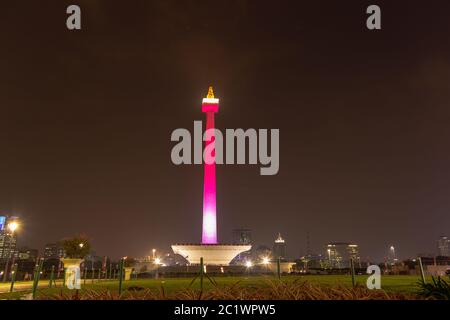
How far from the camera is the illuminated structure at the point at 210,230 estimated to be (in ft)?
237

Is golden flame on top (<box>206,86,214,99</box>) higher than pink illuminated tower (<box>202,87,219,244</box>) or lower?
higher

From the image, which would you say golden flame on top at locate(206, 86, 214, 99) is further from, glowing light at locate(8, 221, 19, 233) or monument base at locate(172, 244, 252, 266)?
glowing light at locate(8, 221, 19, 233)

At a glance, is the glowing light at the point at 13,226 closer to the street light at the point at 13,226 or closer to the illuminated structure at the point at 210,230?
the street light at the point at 13,226

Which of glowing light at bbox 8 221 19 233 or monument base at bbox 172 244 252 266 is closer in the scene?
glowing light at bbox 8 221 19 233

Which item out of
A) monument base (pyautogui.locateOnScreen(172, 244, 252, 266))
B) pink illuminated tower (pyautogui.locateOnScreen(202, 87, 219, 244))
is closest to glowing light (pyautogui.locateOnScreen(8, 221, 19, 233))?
monument base (pyautogui.locateOnScreen(172, 244, 252, 266))

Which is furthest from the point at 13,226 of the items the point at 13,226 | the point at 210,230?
the point at 210,230

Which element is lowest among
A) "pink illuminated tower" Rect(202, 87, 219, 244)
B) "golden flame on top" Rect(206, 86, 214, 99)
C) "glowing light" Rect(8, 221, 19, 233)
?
"glowing light" Rect(8, 221, 19, 233)

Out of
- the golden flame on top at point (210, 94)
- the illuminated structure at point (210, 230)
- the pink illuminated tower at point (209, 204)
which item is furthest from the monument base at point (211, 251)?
the golden flame on top at point (210, 94)

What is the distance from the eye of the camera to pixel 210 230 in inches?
3105

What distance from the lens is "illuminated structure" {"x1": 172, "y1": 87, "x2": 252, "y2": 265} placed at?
72125 millimetres

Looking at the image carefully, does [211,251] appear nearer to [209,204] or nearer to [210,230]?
[210,230]

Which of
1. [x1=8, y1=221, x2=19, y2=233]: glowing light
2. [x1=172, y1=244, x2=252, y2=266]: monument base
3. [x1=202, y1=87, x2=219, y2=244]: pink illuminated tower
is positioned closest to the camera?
[x1=8, y1=221, x2=19, y2=233]: glowing light
